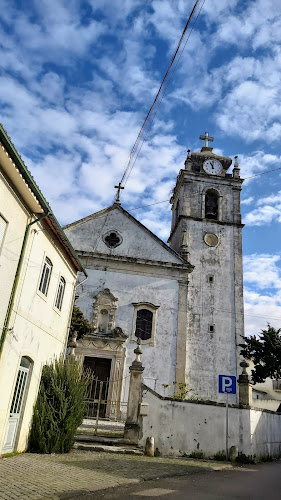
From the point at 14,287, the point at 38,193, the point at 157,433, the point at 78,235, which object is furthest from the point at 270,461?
the point at 78,235

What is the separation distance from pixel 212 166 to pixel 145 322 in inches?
472

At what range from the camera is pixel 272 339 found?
20.7 m

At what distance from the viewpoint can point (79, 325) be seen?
650 inches

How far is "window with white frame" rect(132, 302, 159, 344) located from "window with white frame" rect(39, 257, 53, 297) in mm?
8452

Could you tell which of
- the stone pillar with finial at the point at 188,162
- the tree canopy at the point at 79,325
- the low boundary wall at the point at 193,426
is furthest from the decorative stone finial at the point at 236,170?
the low boundary wall at the point at 193,426

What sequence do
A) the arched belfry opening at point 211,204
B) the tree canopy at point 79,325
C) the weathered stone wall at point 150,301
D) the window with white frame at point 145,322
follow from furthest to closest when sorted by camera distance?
the arched belfry opening at point 211,204, the window with white frame at point 145,322, the weathered stone wall at point 150,301, the tree canopy at point 79,325

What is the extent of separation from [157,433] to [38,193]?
25.7 ft

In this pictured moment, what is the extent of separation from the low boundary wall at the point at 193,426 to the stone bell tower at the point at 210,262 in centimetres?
574

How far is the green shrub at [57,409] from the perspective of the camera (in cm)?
945

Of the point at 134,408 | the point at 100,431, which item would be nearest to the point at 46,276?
the point at 134,408

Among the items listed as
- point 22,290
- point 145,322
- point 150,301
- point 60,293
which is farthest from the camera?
point 150,301

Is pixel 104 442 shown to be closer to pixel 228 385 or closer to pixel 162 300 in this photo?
pixel 228 385

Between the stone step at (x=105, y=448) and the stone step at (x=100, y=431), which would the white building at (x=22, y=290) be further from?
the stone step at (x=100, y=431)

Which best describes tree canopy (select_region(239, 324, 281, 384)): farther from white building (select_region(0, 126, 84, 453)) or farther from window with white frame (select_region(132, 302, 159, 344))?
white building (select_region(0, 126, 84, 453))
